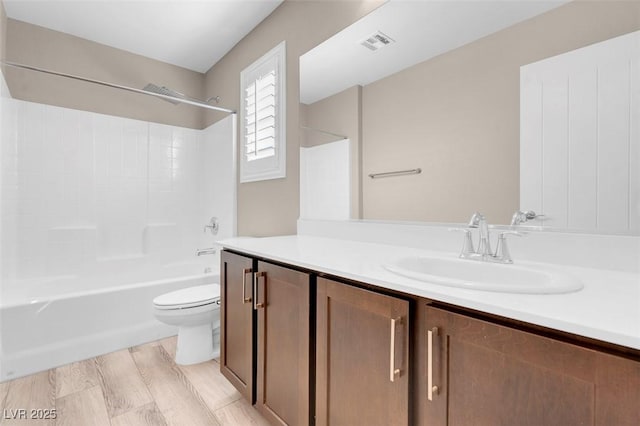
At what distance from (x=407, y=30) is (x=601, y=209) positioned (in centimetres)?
108

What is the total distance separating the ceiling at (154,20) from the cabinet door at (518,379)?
94.2 inches

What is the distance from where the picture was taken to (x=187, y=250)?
328 cm

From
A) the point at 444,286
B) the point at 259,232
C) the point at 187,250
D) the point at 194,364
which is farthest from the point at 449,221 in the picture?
the point at 187,250

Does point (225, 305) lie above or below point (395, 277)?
below

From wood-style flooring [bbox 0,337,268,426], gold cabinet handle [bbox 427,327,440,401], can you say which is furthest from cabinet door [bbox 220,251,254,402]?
gold cabinet handle [bbox 427,327,440,401]

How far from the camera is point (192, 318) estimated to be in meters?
1.93

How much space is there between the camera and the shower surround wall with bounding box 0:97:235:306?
237cm

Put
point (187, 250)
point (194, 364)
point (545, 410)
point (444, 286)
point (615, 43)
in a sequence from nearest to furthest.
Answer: point (545, 410)
point (444, 286)
point (615, 43)
point (194, 364)
point (187, 250)

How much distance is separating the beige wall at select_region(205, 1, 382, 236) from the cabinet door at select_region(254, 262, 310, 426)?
33.6 inches

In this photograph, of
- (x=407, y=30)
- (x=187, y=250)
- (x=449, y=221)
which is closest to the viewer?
(x=449, y=221)

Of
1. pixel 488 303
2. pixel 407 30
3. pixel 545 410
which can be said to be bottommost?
pixel 545 410

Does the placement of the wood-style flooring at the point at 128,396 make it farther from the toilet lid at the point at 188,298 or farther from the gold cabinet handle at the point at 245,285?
the gold cabinet handle at the point at 245,285

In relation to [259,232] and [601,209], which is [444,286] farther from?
[259,232]

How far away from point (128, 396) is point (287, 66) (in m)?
2.21
